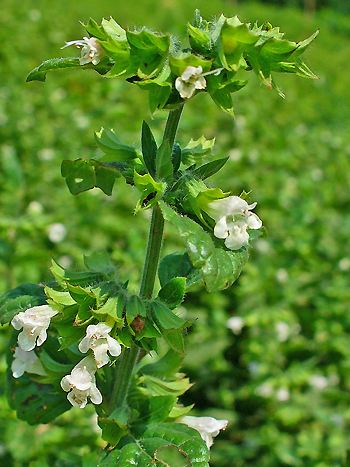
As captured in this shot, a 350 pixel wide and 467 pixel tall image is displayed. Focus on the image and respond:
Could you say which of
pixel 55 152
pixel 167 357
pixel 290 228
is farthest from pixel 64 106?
pixel 167 357

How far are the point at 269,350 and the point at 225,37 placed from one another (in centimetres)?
220

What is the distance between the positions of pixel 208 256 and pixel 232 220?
0.10 metres

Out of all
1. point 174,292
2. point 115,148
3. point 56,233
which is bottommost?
point 56,233

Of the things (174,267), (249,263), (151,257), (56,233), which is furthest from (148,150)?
(249,263)

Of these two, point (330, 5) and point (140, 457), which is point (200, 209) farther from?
point (330, 5)

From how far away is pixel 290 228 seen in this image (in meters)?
3.61

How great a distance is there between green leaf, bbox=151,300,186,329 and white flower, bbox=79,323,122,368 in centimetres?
8

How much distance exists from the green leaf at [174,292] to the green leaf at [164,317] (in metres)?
0.02

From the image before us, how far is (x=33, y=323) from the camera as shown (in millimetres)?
1086

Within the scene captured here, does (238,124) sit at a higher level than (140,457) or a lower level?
lower

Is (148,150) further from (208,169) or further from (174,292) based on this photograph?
(174,292)

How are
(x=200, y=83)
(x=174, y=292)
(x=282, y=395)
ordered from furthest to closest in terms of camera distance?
(x=282, y=395), (x=174, y=292), (x=200, y=83)

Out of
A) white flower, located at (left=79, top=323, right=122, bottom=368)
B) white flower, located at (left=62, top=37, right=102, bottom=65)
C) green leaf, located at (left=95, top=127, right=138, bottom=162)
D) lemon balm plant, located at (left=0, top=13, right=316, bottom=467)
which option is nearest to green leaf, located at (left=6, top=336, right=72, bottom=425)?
lemon balm plant, located at (left=0, top=13, right=316, bottom=467)

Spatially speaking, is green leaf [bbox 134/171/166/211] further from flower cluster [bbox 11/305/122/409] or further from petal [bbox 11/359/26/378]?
petal [bbox 11/359/26/378]
